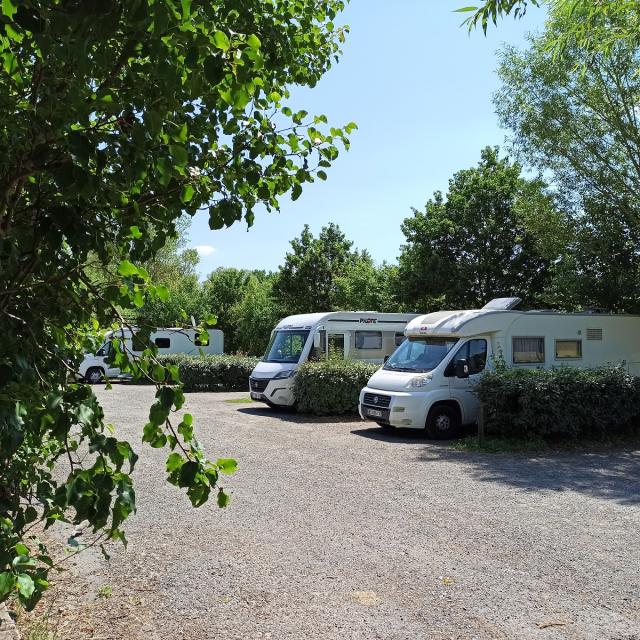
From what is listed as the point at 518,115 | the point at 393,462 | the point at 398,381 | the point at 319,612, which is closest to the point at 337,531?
the point at 319,612

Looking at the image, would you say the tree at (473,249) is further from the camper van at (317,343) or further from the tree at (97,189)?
the tree at (97,189)

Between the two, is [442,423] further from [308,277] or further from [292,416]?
[308,277]

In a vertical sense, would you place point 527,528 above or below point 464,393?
below

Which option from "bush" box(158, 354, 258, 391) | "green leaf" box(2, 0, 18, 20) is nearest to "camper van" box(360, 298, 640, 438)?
"green leaf" box(2, 0, 18, 20)

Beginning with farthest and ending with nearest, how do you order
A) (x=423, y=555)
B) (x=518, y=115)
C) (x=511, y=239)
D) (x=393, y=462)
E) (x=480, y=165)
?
(x=480, y=165)
(x=511, y=239)
(x=518, y=115)
(x=393, y=462)
(x=423, y=555)

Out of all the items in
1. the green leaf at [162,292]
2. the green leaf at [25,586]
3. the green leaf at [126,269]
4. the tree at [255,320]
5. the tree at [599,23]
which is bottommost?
the green leaf at [25,586]

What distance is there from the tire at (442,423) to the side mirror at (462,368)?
70 centimetres

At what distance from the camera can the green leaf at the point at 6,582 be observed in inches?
69.9

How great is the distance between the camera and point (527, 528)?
20.4 ft

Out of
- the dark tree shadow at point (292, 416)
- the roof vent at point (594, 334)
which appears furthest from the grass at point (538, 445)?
the dark tree shadow at point (292, 416)

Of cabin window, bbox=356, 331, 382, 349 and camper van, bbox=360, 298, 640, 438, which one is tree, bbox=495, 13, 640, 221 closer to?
camper van, bbox=360, 298, 640, 438

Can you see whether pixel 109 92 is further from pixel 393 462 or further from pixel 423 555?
pixel 393 462

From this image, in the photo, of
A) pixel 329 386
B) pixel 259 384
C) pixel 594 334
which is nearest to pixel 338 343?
pixel 329 386

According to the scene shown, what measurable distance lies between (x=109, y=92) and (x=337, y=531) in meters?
4.79
